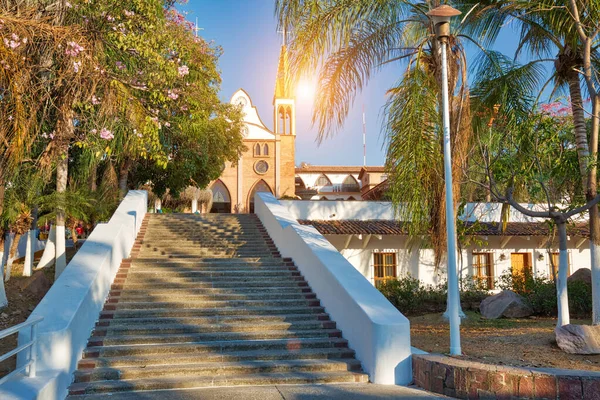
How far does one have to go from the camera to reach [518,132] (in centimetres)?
855

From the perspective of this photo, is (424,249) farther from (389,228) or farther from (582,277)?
(582,277)

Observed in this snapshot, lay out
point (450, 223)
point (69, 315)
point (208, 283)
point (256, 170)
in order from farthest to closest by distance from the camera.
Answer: point (256, 170) → point (208, 283) → point (450, 223) → point (69, 315)

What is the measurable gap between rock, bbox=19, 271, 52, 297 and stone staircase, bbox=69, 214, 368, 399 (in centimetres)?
250

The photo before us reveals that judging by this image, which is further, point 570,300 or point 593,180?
point 570,300

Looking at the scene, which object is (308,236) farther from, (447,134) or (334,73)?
(447,134)

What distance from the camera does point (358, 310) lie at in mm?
6664

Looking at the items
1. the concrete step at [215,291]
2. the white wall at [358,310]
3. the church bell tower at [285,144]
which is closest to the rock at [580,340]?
the white wall at [358,310]

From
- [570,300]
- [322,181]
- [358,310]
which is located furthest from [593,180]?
[322,181]

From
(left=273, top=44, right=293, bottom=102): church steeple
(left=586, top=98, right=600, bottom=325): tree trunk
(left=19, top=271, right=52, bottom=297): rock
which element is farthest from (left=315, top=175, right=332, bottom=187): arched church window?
(left=586, top=98, right=600, bottom=325): tree trunk

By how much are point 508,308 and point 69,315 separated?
918 cm

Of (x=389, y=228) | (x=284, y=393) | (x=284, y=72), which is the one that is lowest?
(x=284, y=393)

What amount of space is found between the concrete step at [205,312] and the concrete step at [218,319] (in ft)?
0.39

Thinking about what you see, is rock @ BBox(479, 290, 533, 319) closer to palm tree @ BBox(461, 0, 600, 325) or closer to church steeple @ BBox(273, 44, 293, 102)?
palm tree @ BBox(461, 0, 600, 325)

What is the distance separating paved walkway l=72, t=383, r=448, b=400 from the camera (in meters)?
5.43
